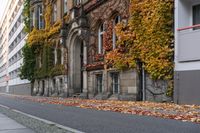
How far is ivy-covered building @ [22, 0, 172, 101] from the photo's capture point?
23.3 m

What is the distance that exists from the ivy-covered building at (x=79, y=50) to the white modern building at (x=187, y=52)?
5.51 feet

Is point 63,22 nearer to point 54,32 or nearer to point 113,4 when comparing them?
point 54,32

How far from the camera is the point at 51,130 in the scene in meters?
9.44

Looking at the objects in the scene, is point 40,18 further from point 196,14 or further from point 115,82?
point 196,14

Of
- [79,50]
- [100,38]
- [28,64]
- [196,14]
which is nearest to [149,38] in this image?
[196,14]

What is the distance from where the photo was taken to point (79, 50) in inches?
1314

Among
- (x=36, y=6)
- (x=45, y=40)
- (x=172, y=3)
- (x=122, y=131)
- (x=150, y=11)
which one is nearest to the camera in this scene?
(x=122, y=131)

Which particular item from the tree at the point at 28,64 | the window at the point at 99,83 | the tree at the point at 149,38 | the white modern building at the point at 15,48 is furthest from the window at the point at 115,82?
the white modern building at the point at 15,48

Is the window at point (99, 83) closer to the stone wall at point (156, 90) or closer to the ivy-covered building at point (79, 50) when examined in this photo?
the ivy-covered building at point (79, 50)

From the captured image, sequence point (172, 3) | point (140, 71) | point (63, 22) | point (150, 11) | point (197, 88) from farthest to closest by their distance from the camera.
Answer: point (63, 22)
point (140, 71)
point (150, 11)
point (172, 3)
point (197, 88)

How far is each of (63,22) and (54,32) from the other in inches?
130

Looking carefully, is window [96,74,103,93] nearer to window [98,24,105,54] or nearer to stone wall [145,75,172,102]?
window [98,24,105,54]

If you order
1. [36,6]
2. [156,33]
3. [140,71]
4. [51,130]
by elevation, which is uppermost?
[36,6]

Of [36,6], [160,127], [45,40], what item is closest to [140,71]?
[160,127]
